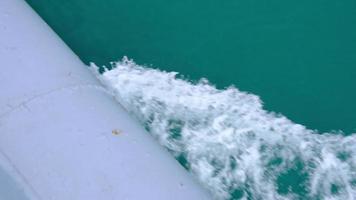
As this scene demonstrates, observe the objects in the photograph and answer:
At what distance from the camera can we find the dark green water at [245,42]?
3207mm

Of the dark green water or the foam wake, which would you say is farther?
the dark green water

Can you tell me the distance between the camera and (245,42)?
A: 3430mm

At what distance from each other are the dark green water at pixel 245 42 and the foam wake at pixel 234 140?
0.31ft

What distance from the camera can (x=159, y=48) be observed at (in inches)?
134

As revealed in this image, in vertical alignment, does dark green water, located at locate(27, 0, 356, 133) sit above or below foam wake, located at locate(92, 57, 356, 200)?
above

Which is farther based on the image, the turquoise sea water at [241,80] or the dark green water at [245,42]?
the dark green water at [245,42]

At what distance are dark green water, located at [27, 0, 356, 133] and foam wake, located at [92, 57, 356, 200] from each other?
9 cm

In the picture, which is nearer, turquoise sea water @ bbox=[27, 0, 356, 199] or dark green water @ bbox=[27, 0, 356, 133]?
turquoise sea water @ bbox=[27, 0, 356, 199]

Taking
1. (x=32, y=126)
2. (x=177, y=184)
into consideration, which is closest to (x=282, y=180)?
(x=177, y=184)

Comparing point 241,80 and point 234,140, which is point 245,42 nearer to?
point 241,80

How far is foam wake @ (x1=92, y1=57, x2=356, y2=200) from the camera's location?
113 inches

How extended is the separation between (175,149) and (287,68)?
99 centimetres

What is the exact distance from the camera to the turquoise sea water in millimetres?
2938

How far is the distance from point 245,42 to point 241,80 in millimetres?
323
